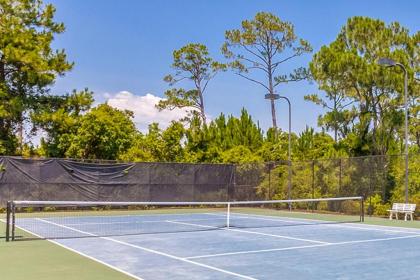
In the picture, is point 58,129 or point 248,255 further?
point 58,129

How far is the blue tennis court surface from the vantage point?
7.25 m

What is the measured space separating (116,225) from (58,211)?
6.24 meters

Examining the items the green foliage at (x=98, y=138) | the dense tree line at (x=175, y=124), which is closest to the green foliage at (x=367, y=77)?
the dense tree line at (x=175, y=124)

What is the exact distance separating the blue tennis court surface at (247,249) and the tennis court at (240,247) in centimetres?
1

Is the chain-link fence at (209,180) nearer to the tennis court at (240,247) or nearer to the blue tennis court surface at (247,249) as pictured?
the tennis court at (240,247)

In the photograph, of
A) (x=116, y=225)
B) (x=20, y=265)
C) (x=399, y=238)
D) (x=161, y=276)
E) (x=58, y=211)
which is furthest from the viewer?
(x=58, y=211)

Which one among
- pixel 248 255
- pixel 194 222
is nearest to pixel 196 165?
pixel 194 222

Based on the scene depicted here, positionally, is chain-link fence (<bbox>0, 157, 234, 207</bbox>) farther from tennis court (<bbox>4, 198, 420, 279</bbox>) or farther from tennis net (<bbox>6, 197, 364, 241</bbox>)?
tennis court (<bbox>4, 198, 420, 279</bbox>)

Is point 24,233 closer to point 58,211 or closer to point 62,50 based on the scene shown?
point 58,211

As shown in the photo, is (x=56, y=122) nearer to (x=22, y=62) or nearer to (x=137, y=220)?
(x=22, y=62)

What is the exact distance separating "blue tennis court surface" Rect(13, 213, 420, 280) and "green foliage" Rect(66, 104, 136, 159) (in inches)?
358

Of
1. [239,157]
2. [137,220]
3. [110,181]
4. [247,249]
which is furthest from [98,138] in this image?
[247,249]

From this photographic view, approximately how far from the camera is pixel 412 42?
26234mm

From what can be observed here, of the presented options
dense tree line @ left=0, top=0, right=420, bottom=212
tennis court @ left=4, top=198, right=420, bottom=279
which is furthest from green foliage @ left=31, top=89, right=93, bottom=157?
tennis court @ left=4, top=198, right=420, bottom=279
